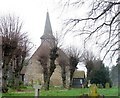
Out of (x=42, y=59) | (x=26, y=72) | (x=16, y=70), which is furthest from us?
(x=26, y=72)

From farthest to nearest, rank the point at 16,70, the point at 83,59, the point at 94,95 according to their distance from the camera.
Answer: the point at 83,59 < the point at 16,70 < the point at 94,95

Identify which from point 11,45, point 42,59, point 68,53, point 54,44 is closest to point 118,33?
point 11,45

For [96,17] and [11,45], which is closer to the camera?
[96,17]

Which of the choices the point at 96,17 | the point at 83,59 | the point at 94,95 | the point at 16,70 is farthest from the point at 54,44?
the point at 96,17

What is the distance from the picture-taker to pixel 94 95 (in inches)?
862

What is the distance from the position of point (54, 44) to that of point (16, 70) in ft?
24.4

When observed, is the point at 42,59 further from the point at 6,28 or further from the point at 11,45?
the point at 11,45

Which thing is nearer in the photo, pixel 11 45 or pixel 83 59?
pixel 11 45

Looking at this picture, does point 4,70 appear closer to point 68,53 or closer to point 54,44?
point 54,44

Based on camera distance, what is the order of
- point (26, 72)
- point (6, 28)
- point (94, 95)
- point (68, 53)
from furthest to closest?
point (26, 72)
point (68, 53)
point (6, 28)
point (94, 95)

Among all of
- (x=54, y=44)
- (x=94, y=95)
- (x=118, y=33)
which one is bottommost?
(x=94, y=95)

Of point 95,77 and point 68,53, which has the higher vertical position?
point 68,53

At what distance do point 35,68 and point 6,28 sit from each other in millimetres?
38679

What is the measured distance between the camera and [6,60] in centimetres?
3691
